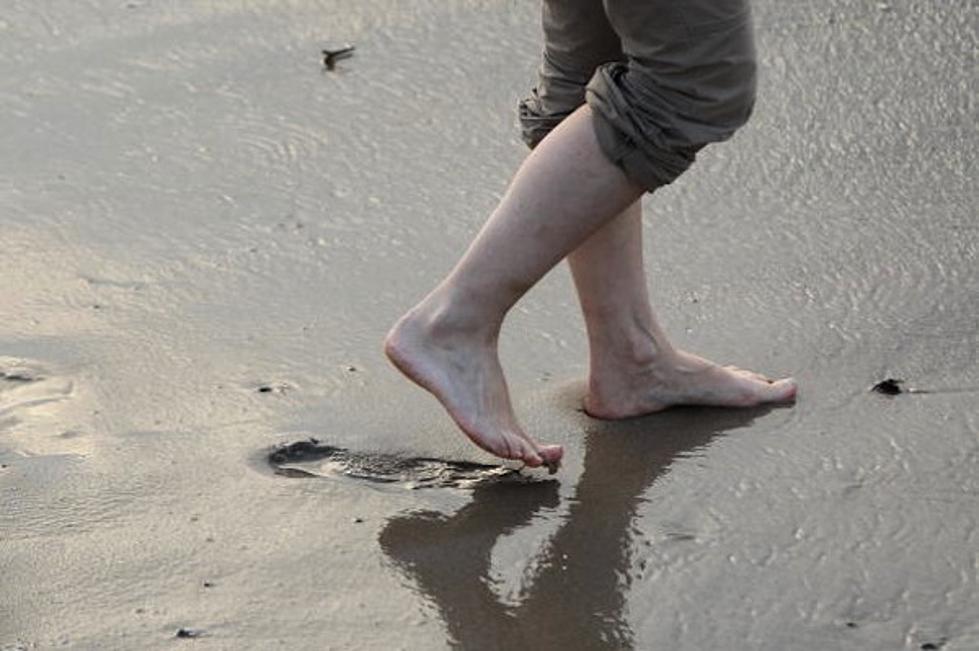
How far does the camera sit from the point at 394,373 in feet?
11.8

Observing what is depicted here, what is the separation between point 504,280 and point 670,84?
396 millimetres

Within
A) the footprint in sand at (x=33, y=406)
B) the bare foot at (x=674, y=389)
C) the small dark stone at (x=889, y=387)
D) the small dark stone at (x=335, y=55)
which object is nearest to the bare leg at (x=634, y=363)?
the bare foot at (x=674, y=389)

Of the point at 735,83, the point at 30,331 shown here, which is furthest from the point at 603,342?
the point at 30,331

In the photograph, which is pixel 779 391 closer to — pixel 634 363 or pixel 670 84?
pixel 634 363

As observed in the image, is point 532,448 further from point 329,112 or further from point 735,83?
point 329,112

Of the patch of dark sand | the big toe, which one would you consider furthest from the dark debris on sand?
the big toe

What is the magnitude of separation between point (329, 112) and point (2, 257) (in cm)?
90

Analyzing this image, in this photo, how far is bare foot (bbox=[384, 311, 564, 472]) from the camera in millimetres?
3221

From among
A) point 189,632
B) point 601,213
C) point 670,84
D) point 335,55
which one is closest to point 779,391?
point 601,213

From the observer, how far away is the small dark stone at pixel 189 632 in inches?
110

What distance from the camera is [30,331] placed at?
12.3 feet

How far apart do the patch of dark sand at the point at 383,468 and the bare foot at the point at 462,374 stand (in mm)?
79

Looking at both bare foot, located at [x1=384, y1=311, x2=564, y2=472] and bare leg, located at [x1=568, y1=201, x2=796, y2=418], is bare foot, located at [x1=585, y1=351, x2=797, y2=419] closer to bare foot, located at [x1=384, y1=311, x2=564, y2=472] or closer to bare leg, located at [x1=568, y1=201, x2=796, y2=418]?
bare leg, located at [x1=568, y1=201, x2=796, y2=418]

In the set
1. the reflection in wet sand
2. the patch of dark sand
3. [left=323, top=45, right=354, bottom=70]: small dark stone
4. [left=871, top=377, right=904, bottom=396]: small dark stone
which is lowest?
the reflection in wet sand
